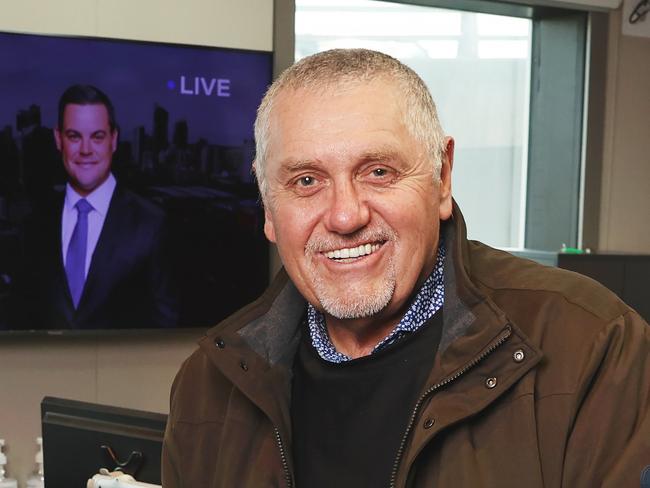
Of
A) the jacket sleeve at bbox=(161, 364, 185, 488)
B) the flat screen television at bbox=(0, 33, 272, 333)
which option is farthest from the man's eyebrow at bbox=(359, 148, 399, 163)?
the flat screen television at bbox=(0, 33, 272, 333)

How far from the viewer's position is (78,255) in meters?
3.25

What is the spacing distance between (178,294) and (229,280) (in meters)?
0.19

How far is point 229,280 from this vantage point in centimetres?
345

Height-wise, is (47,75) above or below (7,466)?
above

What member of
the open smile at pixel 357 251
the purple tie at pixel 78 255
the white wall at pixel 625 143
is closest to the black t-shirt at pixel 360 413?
the open smile at pixel 357 251

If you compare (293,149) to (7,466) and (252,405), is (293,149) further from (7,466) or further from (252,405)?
(7,466)

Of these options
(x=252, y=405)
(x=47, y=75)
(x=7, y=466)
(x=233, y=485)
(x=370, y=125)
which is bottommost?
(x=7, y=466)

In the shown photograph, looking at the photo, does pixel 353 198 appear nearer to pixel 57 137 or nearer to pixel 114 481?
pixel 114 481

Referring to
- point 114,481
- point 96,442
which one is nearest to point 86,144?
point 96,442

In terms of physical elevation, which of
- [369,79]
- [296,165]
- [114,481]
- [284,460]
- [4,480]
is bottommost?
[4,480]

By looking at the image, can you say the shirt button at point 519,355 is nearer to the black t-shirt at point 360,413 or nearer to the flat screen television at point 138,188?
the black t-shirt at point 360,413

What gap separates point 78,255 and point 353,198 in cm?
214

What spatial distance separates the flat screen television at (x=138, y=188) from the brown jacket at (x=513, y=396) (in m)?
1.95

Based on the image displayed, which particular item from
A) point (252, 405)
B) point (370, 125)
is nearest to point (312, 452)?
point (252, 405)
